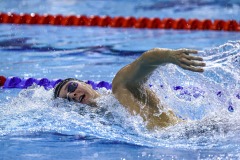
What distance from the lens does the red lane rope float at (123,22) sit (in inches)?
293

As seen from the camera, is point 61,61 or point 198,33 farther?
point 198,33

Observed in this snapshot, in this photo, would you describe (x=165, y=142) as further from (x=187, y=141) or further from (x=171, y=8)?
(x=171, y=8)

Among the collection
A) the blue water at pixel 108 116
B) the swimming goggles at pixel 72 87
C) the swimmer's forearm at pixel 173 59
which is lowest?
the blue water at pixel 108 116

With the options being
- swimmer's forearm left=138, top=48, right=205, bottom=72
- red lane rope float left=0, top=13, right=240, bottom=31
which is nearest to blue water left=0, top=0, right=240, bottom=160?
swimmer's forearm left=138, top=48, right=205, bottom=72

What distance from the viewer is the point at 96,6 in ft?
30.9

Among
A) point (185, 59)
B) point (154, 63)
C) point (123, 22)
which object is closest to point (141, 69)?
point (154, 63)

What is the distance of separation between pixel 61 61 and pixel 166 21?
6.87 ft

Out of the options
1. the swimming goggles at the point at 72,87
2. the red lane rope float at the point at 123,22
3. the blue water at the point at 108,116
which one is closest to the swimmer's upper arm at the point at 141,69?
the blue water at the point at 108,116

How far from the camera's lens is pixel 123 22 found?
7.77m

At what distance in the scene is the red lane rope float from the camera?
24.4ft

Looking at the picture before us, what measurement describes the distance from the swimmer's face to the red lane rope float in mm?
3925

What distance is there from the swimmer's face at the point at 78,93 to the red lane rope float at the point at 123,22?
3.93 m

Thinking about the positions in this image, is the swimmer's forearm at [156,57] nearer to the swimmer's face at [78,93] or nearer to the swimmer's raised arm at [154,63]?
the swimmer's raised arm at [154,63]

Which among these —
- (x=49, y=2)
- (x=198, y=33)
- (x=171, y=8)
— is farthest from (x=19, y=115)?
(x=49, y=2)
